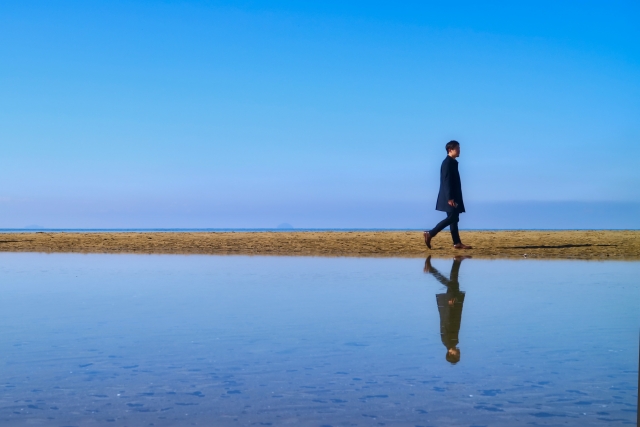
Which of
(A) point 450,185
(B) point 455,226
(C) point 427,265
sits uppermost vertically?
(A) point 450,185

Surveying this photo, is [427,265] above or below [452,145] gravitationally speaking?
below

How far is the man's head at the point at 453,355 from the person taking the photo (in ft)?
11.5

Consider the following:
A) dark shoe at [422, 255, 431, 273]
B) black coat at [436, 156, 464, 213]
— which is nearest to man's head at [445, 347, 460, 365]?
dark shoe at [422, 255, 431, 273]

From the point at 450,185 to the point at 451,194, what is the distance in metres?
0.17

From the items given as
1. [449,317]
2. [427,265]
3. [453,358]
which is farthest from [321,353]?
[427,265]

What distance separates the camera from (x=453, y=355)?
3.66 metres

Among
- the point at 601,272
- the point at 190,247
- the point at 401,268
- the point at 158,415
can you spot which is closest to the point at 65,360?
Result: the point at 158,415

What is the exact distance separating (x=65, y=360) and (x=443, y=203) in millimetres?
9678

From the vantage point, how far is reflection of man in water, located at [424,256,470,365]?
3.82 m

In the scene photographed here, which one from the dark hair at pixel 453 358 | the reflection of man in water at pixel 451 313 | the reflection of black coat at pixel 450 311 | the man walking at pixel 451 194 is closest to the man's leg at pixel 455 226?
the man walking at pixel 451 194

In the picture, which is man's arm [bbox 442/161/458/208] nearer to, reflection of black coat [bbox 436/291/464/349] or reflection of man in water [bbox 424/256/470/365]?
reflection of man in water [bbox 424/256/470/365]

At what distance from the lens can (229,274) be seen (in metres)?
8.51

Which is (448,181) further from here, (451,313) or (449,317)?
(449,317)

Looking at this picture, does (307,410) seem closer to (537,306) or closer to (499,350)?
(499,350)
